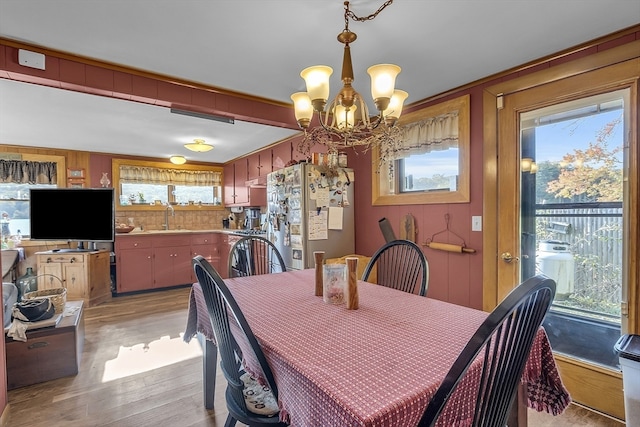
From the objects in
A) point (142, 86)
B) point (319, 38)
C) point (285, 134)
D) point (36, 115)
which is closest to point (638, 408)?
point (319, 38)

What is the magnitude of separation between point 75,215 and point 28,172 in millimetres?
1642

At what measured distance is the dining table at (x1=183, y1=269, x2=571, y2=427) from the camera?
0.74m

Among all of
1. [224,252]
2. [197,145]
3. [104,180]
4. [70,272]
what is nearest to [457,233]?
[197,145]

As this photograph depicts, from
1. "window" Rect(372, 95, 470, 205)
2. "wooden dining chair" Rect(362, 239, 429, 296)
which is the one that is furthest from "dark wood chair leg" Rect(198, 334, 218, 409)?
"window" Rect(372, 95, 470, 205)

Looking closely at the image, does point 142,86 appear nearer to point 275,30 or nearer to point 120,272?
point 275,30

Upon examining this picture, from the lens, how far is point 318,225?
10.2 ft

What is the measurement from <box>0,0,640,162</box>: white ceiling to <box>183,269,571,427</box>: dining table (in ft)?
4.71

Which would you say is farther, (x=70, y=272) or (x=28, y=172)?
(x=28, y=172)

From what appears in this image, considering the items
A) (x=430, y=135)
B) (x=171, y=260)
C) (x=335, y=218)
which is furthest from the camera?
(x=171, y=260)

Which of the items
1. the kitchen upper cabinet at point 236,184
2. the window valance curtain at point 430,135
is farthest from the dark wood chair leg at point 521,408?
the kitchen upper cabinet at point 236,184

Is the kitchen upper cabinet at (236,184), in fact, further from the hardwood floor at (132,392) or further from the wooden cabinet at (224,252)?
the hardwood floor at (132,392)

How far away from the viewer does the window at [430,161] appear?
2.59 m

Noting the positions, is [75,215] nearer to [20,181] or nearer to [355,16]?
[20,181]

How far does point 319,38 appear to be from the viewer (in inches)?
73.5
